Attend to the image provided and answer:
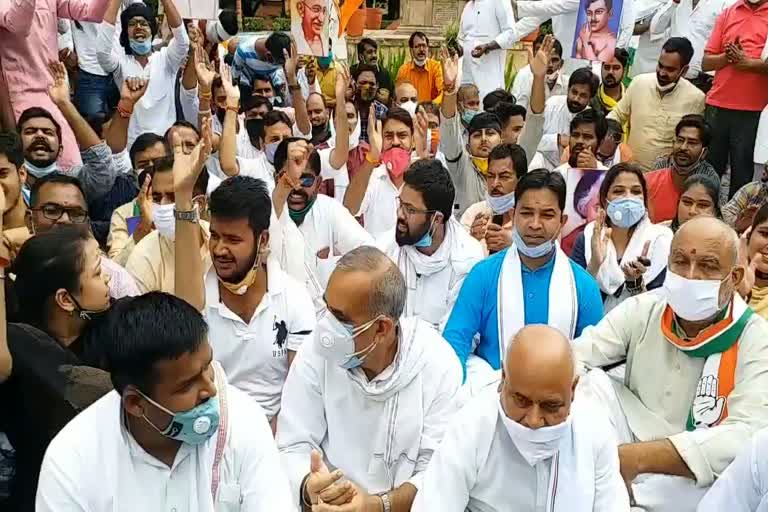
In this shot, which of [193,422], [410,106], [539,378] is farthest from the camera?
[410,106]

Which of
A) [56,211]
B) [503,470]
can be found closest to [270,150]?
[56,211]

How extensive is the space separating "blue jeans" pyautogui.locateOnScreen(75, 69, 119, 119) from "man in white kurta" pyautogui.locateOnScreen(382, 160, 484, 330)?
3853 millimetres

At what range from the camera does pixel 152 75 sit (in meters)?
7.14

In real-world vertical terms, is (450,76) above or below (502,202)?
above

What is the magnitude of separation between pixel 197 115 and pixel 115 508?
18.2ft

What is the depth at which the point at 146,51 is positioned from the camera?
7.28 meters

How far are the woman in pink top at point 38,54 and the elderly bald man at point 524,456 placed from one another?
13.2 feet

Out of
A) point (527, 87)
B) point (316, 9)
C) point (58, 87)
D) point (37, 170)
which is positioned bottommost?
point (527, 87)

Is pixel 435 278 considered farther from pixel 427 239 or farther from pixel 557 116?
pixel 557 116

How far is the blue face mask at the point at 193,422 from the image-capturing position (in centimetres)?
232

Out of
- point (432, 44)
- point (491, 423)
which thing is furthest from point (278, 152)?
point (432, 44)

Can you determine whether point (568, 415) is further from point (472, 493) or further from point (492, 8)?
point (492, 8)

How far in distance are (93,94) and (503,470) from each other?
6.01 meters

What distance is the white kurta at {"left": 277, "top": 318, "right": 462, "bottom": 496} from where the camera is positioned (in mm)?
3143
